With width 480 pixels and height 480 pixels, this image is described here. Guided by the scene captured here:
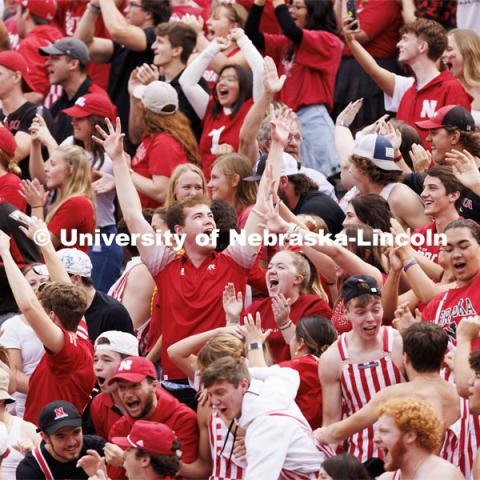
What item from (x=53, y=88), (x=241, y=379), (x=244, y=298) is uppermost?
(x=241, y=379)

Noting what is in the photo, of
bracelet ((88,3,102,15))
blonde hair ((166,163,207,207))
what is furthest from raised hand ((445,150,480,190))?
bracelet ((88,3,102,15))

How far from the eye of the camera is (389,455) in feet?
23.5

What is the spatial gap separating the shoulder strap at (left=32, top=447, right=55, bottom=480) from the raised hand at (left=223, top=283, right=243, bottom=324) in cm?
149

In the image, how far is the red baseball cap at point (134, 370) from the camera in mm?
8359

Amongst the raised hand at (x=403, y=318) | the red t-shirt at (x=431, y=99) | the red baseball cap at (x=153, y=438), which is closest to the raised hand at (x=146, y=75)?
the red t-shirt at (x=431, y=99)

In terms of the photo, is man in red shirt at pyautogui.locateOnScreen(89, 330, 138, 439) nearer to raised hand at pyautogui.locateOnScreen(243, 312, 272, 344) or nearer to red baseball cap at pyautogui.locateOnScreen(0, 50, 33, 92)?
raised hand at pyautogui.locateOnScreen(243, 312, 272, 344)

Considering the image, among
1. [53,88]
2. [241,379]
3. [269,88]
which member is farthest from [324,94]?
[241,379]

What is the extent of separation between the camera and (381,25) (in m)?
13.2

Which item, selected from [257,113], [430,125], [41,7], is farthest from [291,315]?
[41,7]

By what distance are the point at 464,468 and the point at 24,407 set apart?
317cm

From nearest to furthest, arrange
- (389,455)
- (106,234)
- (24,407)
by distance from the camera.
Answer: (389,455), (24,407), (106,234)

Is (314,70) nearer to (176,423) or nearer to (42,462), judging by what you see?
(176,423)

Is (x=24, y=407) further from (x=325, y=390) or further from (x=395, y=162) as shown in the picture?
(x=395, y=162)

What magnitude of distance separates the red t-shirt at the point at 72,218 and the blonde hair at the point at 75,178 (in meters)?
0.05
